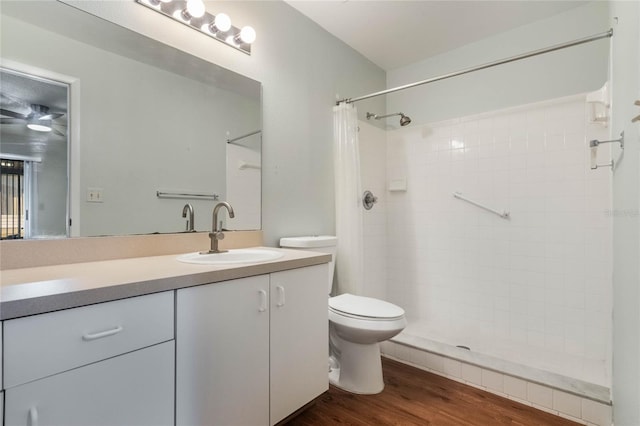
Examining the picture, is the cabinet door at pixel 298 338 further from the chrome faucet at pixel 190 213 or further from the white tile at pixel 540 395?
the white tile at pixel 540 395

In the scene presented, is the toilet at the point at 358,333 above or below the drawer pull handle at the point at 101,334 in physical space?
below

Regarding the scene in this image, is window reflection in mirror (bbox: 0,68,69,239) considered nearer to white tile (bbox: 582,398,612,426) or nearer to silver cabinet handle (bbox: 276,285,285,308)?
silver cabinet handle (bbox: 276,285,285,308)

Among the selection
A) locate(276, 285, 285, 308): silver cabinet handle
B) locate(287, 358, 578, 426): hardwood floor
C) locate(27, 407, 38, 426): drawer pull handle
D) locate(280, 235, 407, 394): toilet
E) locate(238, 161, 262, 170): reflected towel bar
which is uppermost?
locate(238, 161, 262, 170): reflected towel bar

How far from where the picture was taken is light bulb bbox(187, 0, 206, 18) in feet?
4.89

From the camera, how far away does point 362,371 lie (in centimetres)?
176

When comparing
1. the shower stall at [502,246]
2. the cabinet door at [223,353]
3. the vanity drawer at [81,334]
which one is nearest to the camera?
the vanity drawer at [81,334]

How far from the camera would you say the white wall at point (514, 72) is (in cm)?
203

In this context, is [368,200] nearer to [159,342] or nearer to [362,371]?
[362,371]

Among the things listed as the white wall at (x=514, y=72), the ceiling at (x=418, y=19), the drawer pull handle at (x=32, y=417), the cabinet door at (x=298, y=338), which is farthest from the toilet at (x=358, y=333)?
the white wall at (x=514, y=72)

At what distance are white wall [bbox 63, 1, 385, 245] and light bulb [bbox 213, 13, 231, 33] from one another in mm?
84

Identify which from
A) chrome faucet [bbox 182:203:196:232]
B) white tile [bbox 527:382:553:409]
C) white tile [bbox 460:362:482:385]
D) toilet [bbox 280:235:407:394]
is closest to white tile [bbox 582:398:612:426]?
white tile [bbox 527:382:553:409]

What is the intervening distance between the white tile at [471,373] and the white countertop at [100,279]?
1313 millimetres

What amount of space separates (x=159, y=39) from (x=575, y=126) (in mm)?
2534

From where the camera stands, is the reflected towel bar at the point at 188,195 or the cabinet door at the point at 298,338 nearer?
the cabinet door at the point at 298,338
